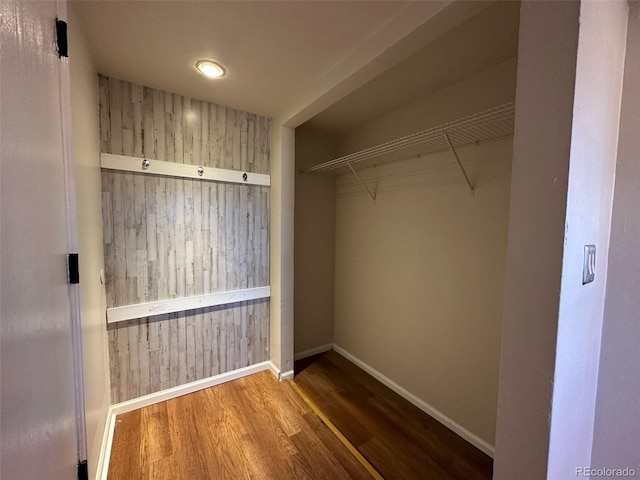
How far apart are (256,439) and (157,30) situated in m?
2.34

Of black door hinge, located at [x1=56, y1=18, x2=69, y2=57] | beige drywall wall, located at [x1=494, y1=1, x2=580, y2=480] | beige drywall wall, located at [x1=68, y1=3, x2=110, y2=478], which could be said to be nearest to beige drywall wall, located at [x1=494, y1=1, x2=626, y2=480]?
beige drywall wall, located at [x1=494, y1=1, x2=580, y2=480]

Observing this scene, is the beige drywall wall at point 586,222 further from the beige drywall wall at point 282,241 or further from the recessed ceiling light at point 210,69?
the beige drywall wall at point 282,241

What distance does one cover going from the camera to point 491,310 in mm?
1644

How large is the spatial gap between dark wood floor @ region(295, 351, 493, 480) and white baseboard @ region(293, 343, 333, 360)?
10.1 inches

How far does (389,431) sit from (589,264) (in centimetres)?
163

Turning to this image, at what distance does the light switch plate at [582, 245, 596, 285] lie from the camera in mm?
766

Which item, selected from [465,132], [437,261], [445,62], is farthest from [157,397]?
[445,62]

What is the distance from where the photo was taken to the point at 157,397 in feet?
6.53

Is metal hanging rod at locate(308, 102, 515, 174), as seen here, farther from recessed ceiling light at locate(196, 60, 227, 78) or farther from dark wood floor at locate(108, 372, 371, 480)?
dark wood floor at locate(108, 372, 371, 480)

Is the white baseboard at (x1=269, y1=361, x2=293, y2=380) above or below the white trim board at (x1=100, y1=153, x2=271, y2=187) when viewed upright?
below

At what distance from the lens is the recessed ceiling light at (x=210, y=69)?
1559 millimetres

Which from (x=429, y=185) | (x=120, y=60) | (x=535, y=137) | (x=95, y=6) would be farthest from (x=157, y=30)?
(x=429, y=185)

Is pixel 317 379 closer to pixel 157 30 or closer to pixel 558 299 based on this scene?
pixel 558 299

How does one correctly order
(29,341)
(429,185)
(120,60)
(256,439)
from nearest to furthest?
(29,341), (120,60), (256,439), (429,185)
